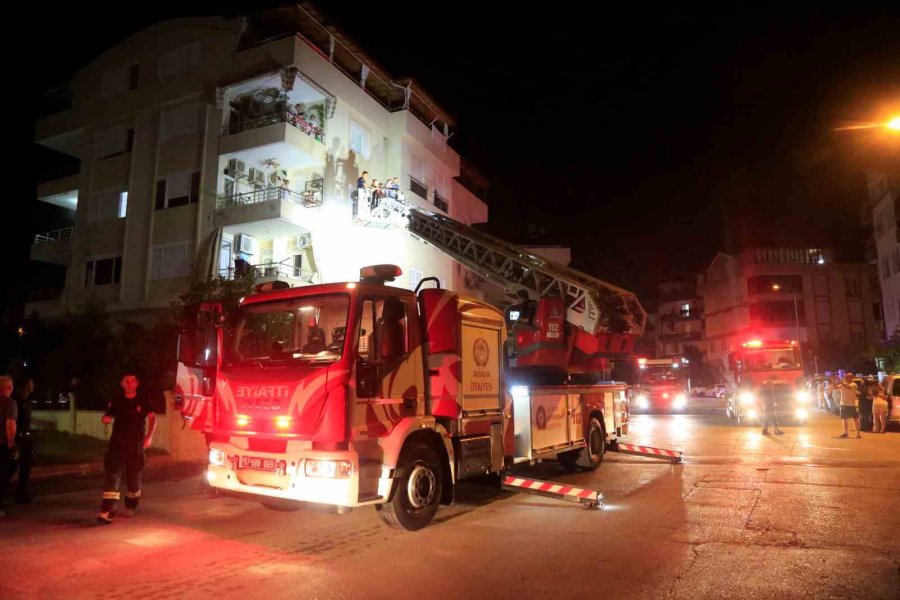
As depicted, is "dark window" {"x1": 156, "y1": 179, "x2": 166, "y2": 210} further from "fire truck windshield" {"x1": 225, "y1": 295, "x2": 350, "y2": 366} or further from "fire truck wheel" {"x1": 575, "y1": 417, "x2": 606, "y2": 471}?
"fire truck wheel" {"x1": 575, "y1": 417, "x2": 606, "y2": 471}

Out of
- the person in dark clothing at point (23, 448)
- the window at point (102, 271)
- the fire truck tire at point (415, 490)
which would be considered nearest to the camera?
the fire truck tire at point (415, 490)

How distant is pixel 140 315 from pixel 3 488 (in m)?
17.0

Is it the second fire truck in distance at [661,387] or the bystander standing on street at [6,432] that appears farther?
the second fire truck in distance at [661,387]

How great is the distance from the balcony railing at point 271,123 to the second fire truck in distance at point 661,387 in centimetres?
1958

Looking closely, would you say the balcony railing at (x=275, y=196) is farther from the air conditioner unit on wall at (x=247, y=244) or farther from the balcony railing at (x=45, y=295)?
the balcony railing at (x=45, y=295)

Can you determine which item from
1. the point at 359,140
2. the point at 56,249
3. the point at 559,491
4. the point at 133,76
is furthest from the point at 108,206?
the point at 559,491

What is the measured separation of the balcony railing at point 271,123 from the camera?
21953 millimetres

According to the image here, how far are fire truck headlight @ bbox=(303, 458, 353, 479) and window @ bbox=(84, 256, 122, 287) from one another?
71.7 ft

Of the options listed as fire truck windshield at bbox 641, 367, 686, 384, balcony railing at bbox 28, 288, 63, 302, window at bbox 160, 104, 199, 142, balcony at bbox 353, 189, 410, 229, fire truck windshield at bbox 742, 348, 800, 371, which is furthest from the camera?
fire truck windshield at bbox 641, 367, 686, 384

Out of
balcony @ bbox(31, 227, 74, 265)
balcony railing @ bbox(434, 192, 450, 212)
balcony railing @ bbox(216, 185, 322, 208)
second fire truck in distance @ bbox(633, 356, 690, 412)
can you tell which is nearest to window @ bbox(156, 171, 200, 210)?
balcony railing @ bbox(216, 185, 322, 208)

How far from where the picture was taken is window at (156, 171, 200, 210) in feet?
74.9

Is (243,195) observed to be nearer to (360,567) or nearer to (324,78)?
(324,78)

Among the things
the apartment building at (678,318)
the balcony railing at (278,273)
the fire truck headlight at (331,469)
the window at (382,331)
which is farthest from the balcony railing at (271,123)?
the apartment building at (678,318)

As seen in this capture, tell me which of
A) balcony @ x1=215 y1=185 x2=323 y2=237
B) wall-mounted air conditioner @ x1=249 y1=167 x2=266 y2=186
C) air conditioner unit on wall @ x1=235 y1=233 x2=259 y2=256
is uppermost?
wall-mounted air conditioner @ x1=249 y1=167 x2=266 y2=186
